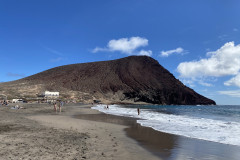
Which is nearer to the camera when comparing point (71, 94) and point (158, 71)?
point (71, 94)

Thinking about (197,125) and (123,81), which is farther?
(123,81)

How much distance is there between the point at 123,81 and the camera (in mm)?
143125

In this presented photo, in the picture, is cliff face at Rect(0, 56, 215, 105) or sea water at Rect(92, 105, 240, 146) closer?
sea water at Rect(92, 105, 240, 146)

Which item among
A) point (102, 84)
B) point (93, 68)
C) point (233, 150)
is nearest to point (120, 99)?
point (102, 84)

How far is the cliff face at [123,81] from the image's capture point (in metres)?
128

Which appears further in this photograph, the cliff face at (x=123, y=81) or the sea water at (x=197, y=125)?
the cliff face at (x=123, y=81)

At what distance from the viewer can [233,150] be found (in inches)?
360

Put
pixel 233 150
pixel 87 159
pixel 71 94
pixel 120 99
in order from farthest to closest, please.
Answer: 1. pixel 120 99
2. pixel 71 94
3. pixel 233 150
4. pixel 87 159

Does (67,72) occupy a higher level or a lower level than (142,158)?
higher

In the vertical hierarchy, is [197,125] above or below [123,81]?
below

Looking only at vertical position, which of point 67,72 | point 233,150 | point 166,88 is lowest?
point 233,150

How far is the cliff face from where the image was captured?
12762 cm

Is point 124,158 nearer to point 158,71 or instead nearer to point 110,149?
point 110,149

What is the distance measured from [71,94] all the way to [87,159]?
323 feet
